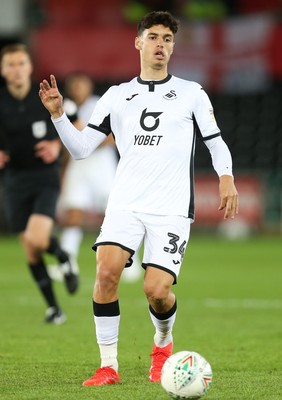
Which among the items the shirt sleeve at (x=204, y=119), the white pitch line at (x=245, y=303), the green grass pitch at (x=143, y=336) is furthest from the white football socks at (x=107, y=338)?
the white pitch line at (x=245, y=303)

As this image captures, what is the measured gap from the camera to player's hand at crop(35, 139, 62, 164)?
9438 millimetres

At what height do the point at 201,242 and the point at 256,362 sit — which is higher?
the point at 256,362

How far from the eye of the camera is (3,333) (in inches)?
347

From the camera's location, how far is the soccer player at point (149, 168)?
621 centimetres

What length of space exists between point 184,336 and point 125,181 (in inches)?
104

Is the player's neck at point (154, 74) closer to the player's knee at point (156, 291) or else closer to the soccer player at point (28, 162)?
the player's knee at point (156, 291)

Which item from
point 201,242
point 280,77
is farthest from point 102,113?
point 280,77

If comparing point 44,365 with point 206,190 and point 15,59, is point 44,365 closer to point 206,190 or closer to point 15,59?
point 15,59

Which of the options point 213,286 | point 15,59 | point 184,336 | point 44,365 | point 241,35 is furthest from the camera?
point 241,35

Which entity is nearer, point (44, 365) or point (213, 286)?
point (44, 365)

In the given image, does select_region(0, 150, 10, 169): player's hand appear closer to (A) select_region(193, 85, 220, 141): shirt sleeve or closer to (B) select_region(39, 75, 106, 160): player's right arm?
(B) select_region(39, 75, 106, 160): player's right arm

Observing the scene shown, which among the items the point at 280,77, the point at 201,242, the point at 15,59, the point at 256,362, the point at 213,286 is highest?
the point at 15,59

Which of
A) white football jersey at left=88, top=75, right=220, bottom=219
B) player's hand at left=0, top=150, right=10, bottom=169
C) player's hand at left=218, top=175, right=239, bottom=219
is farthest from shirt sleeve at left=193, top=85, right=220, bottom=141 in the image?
player's hand at left=0, top=150, right=10, bottom=169

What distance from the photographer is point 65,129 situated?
6.28 meters
